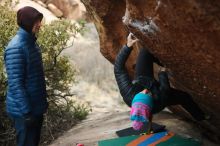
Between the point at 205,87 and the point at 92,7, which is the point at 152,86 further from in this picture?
the point at 92,7

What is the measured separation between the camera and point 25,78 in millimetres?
5188

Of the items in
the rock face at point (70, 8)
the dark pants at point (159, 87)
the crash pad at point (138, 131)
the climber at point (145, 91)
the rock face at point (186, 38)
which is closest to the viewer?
the rock face at point (186, 38)

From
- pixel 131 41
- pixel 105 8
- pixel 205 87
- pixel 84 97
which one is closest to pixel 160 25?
pixel 205 87

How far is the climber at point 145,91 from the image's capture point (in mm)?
4934

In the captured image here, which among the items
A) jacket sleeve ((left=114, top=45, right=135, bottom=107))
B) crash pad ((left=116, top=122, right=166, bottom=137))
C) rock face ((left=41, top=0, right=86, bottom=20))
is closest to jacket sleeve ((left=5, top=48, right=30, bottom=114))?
jacket sleeve ((left=114, top=45, right=135, bottom=107))

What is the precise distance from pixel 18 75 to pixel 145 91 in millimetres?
1465

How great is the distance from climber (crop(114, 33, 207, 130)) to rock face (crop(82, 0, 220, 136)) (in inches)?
6.3

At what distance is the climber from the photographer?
16.2 ft

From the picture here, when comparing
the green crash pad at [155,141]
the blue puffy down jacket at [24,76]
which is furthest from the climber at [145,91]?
the blue puffy down jacket at [24,76]

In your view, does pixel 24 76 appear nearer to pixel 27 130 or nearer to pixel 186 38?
pixel 27 130

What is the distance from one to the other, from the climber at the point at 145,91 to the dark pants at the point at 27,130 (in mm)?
1138

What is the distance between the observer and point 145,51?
5324 mm

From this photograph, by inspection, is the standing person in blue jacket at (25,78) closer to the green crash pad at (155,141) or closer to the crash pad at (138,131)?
the green crash pad at (155,141)

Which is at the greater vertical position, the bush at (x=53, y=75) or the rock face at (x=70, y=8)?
the rock face at (x=70, y=8)
